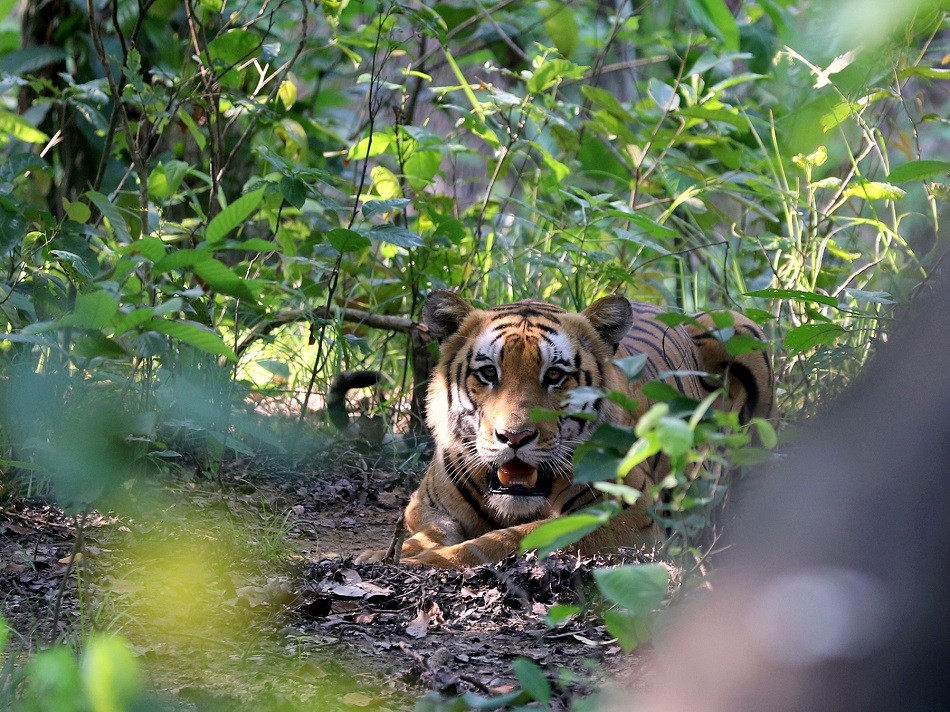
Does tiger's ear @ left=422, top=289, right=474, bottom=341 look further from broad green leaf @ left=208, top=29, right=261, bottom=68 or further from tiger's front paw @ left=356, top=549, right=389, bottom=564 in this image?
broad green leaf @ left=208, top=29, right=261, bottom=68

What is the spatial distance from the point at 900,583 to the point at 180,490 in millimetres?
3248

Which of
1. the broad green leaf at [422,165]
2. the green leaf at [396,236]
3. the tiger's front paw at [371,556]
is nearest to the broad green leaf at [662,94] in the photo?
the broad green leaf at [422,165]

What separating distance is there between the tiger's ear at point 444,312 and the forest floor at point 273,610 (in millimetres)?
1000

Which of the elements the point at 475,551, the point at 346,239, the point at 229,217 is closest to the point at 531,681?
the point at 229,217

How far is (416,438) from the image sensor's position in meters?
5.19

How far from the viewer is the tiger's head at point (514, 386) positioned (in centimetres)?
384

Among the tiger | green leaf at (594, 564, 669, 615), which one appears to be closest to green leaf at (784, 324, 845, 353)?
the tiger

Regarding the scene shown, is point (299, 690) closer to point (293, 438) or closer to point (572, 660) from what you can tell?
point (572, 660)

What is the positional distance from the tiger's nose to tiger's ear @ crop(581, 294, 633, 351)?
69cm

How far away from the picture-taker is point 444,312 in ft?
14.1

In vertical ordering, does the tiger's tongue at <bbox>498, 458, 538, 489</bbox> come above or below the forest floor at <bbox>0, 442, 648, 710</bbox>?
above

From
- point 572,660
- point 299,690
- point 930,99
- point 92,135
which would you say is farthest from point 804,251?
point 930,99

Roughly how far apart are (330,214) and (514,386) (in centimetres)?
298

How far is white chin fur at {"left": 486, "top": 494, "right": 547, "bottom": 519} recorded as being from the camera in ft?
13.0
